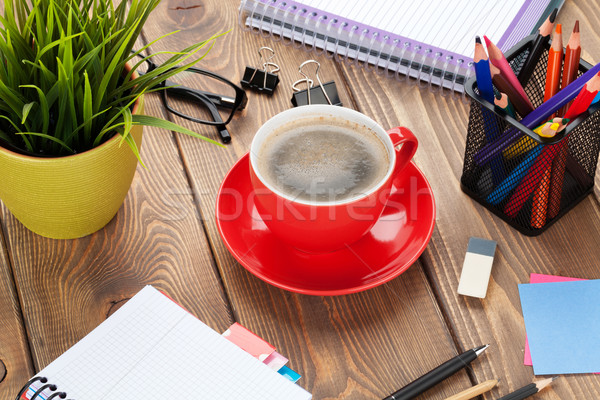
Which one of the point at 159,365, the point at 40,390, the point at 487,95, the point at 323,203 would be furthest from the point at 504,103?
the point at 40,390

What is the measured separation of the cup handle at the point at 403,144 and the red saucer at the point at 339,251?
0.06m

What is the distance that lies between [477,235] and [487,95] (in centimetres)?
19

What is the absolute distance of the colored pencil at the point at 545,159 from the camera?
2.50 feet

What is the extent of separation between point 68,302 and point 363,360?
361 millimetres

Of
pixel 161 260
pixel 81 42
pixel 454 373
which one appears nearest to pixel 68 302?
pixel 161 260

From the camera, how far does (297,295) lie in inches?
33.3

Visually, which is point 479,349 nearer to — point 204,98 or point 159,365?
point 159,365

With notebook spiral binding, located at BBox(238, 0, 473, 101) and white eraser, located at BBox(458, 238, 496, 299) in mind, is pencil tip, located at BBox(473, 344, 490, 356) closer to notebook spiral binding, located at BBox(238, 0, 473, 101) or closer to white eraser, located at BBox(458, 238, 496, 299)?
white eraser, located at BBox(458, 238, 496, 299)

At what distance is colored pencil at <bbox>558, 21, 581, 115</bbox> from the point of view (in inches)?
32.3

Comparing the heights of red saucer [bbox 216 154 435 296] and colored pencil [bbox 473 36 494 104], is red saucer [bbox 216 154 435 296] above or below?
below

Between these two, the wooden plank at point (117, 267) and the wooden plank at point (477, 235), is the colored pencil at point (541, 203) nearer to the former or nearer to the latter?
the wooden plank at point (477, 235)

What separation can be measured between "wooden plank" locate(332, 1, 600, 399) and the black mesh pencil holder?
2 cm

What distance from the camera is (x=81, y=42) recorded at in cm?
76

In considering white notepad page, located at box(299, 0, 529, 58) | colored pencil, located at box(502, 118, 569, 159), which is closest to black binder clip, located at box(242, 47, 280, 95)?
white notepad page, located at box(299, 0, 529, 58)
